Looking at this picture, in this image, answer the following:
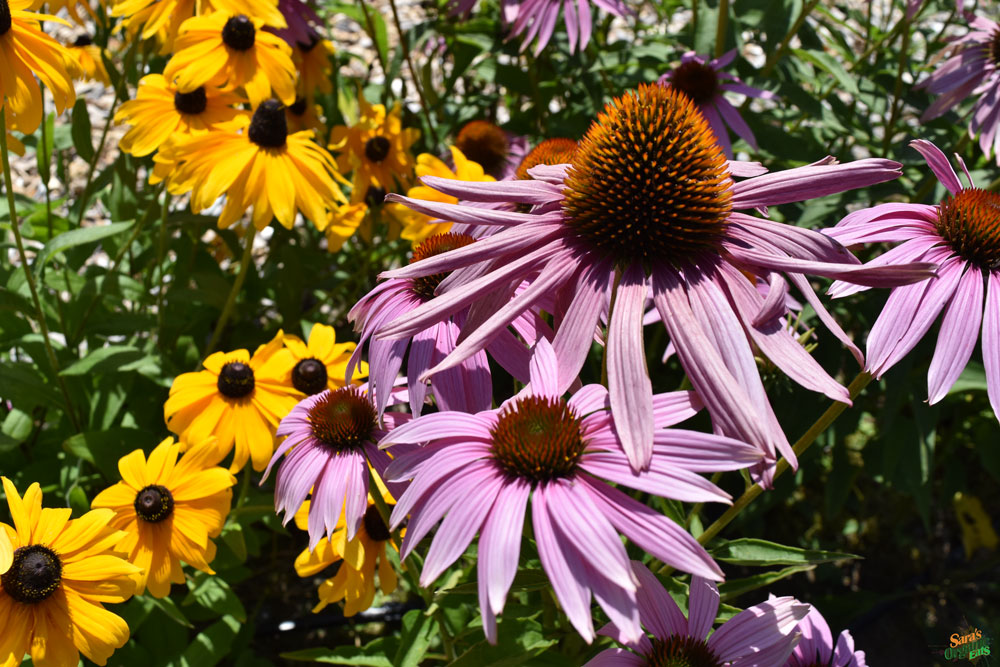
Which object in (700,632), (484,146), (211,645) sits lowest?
(700,632)

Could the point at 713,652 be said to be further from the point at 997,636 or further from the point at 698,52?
the point at 698,52

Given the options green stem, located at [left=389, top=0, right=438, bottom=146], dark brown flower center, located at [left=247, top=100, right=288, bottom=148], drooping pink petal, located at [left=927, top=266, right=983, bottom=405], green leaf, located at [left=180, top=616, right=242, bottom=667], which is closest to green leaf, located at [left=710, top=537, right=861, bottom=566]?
drooping pink petal, located at [left=927, top=266, right=983, bottom=405]

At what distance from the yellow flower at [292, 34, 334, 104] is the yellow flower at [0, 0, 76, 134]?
3.01ft

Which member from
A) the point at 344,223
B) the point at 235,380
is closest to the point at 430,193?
the point at 344,223

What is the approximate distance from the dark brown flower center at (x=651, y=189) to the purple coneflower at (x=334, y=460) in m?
0.40

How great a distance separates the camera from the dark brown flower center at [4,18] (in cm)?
126

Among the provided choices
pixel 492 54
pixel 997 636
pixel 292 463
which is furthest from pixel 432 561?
pixel 492 54

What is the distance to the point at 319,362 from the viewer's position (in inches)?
60.2

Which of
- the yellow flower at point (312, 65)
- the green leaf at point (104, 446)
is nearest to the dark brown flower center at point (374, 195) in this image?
the yellow flower at point (312, 65)

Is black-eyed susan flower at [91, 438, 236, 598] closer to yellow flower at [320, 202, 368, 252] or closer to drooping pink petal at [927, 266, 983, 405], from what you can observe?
yellow flower at [320, 202, 368, 252]

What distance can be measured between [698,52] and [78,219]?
1682mm

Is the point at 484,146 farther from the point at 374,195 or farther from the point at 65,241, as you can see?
the point at 65,241

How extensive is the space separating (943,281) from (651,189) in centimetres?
38

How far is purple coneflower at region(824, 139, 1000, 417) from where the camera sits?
91cm
